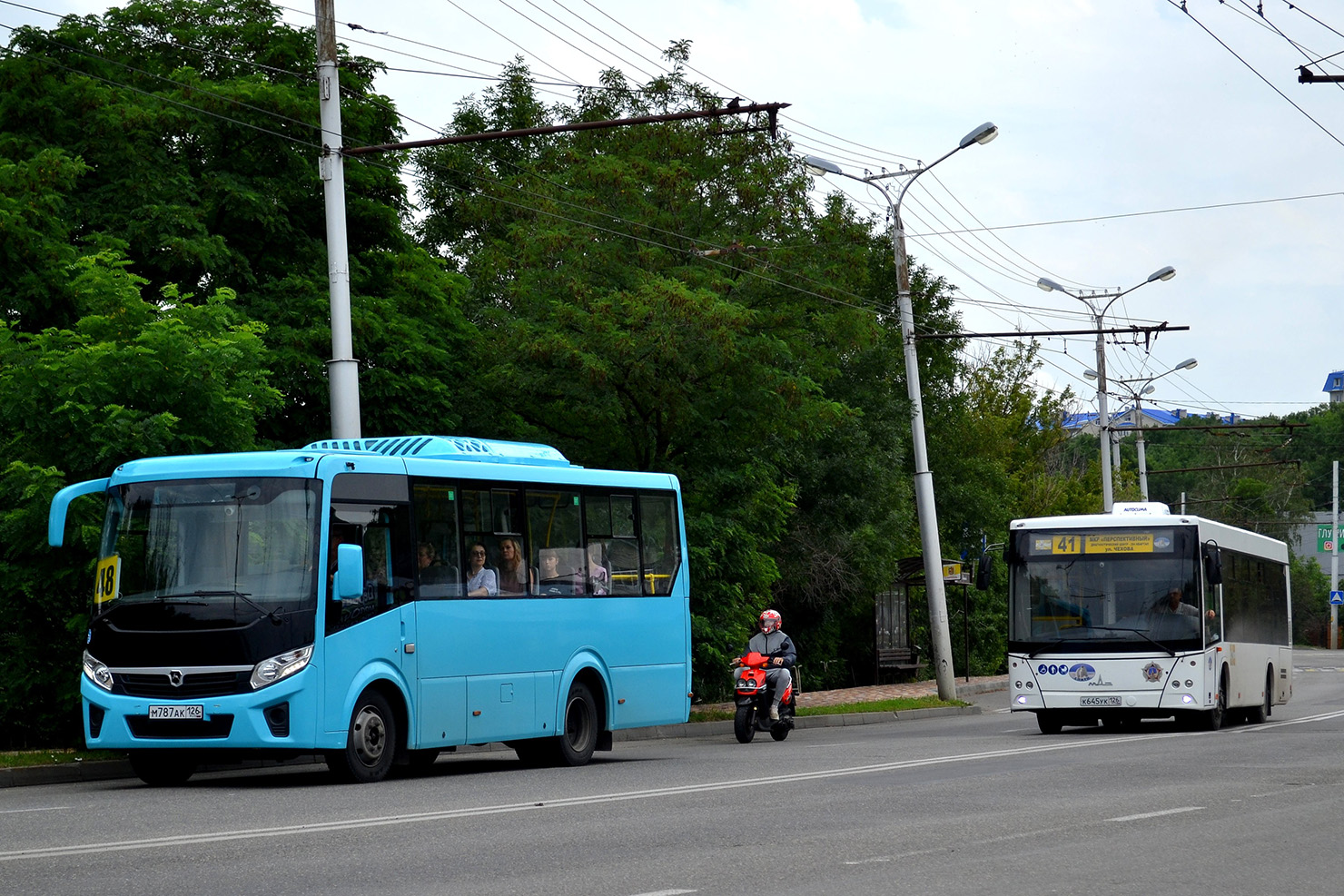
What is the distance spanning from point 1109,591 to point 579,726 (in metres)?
8.65

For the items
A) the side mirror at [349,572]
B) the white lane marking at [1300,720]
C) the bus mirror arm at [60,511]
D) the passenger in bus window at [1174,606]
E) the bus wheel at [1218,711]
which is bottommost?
the white lane marking at [1300,720]

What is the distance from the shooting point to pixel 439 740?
16375 mm

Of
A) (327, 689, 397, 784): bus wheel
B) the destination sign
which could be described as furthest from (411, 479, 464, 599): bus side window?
the destination sign

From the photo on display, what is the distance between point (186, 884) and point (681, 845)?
2857 mm

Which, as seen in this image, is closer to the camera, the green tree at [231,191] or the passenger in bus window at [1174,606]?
the passenger in bus window at [1174,606]

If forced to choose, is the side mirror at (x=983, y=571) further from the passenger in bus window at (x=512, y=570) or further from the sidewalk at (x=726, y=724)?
the passenger in bus window at (x=512, y=570)

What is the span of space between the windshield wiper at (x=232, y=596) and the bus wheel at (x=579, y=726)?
173 inches

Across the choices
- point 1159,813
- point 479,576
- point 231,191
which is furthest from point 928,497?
point 1159,813

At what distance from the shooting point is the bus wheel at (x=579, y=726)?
18.4 metres

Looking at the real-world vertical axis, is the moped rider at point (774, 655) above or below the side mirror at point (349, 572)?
below

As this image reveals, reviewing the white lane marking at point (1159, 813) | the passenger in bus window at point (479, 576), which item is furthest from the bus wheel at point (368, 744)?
the white lane marking at point (1159, 813)

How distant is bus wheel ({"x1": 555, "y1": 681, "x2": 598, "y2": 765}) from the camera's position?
60.5ft

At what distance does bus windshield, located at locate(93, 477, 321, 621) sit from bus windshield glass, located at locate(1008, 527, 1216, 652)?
40.0 ft

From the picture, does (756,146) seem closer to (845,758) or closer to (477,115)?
(845,758)
